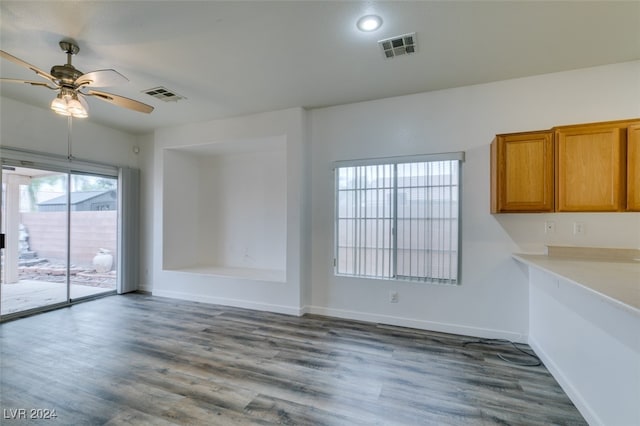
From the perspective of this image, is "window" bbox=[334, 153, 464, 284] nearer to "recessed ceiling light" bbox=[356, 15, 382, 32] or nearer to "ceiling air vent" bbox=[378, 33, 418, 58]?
"ceiling air vent" bbox=[378, 33, 418, 58]

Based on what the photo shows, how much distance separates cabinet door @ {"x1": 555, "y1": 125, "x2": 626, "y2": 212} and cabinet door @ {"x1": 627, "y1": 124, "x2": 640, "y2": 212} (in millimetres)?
33

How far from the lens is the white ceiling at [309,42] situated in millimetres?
2104

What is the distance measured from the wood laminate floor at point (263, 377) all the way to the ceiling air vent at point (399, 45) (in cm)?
302

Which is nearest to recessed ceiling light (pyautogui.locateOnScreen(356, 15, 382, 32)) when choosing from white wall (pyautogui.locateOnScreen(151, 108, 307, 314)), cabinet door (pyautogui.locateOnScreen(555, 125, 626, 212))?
white wall (pyautogui.locateOnScreen(151, 108, 307, 314))

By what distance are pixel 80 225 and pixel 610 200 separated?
7.03 metres

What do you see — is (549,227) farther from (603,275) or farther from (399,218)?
(399,218)

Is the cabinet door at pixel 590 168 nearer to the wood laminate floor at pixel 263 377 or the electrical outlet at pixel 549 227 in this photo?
the electrical outlet at pixel 549 227

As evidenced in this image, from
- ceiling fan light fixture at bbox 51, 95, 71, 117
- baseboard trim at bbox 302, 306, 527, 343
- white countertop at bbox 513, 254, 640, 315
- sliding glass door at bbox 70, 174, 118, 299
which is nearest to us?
white countertop at bbox 513, 254, 640, 315

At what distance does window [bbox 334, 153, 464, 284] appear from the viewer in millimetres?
3414

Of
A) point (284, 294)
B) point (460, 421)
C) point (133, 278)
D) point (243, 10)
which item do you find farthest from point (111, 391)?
point (133, 278)

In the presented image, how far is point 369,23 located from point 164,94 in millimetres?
2805

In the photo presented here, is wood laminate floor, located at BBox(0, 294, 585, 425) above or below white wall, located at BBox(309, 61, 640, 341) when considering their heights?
below

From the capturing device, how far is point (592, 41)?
245cm

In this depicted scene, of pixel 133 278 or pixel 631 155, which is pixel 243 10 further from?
pixel 133 278
